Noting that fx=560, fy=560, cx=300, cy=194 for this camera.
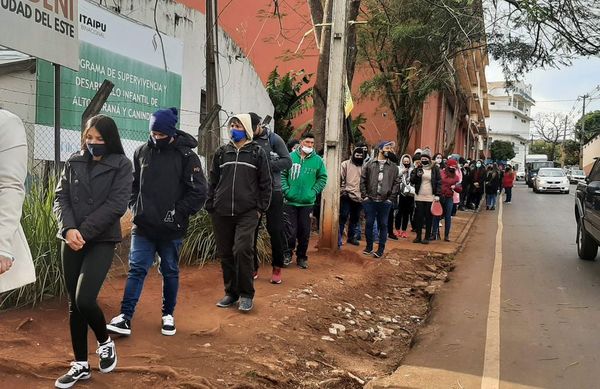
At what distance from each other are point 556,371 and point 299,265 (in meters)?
3.65

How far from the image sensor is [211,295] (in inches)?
231

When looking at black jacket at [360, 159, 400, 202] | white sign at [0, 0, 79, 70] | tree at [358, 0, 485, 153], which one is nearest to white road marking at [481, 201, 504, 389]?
black jacket at [360, 159, 400, 202]

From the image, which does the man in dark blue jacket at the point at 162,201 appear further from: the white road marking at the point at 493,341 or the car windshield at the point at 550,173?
the car windshield at the point at 550,173

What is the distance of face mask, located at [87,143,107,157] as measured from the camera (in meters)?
3.61

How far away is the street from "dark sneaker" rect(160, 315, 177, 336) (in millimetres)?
1692

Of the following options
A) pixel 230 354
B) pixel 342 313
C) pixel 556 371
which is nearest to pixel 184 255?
pixel 342 313

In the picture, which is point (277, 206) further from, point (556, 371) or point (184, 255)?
point (556, 371)

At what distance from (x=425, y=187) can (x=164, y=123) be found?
7.32 m

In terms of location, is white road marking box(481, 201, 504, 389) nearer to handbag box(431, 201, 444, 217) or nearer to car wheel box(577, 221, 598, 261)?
car wheel box(577, 221, 598, 261)

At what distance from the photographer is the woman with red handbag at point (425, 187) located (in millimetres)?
10672

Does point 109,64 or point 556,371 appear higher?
point 109,64

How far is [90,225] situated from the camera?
348 cm

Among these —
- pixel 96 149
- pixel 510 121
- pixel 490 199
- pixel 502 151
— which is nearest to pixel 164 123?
pixel 96 149

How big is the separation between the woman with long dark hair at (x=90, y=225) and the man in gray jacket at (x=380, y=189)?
5662 millimetres
